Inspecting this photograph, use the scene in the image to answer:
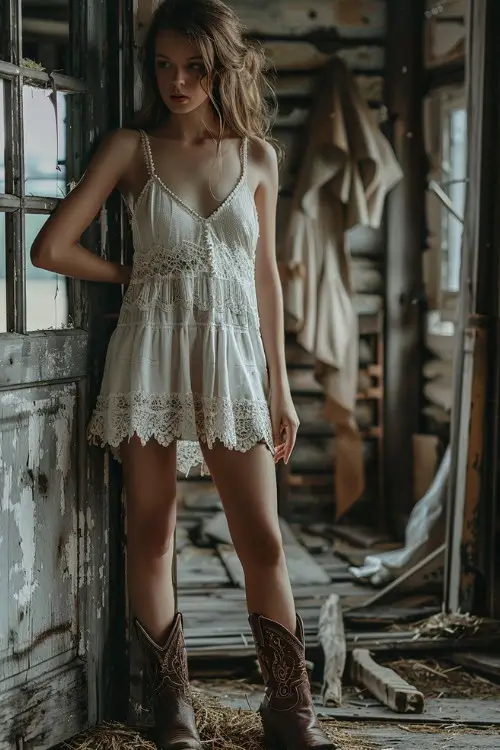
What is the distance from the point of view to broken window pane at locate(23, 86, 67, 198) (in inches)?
107

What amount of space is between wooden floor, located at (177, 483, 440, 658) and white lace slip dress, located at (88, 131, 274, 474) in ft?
4.92

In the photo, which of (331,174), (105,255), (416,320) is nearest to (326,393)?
(416,320)

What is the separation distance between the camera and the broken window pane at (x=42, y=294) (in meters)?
2.77

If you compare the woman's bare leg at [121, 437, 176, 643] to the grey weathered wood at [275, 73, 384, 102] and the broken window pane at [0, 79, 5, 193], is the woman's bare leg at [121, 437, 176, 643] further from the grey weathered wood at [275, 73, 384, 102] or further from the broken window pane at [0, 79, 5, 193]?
the grey weathered wood at [275, 73, 384, 102]

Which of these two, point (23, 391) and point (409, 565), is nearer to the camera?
point (23, 391)

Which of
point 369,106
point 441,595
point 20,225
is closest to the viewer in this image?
point 20,225

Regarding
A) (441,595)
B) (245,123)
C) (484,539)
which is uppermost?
(245,123)

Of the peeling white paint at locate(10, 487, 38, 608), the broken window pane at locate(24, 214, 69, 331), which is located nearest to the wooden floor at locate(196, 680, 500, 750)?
A: the peeling white paint at locate(10, 487, 38, 608)

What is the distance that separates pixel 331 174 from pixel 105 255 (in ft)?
9.85

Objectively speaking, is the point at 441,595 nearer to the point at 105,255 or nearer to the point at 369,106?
the point at 105,255

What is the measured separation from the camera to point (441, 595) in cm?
464

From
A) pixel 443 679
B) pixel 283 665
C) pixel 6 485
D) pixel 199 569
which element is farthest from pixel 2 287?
pixel 199 569

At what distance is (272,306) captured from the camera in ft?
9.53

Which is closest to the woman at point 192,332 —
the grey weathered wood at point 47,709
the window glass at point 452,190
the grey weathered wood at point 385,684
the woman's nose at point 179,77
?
the woman's nose at point 179,77
